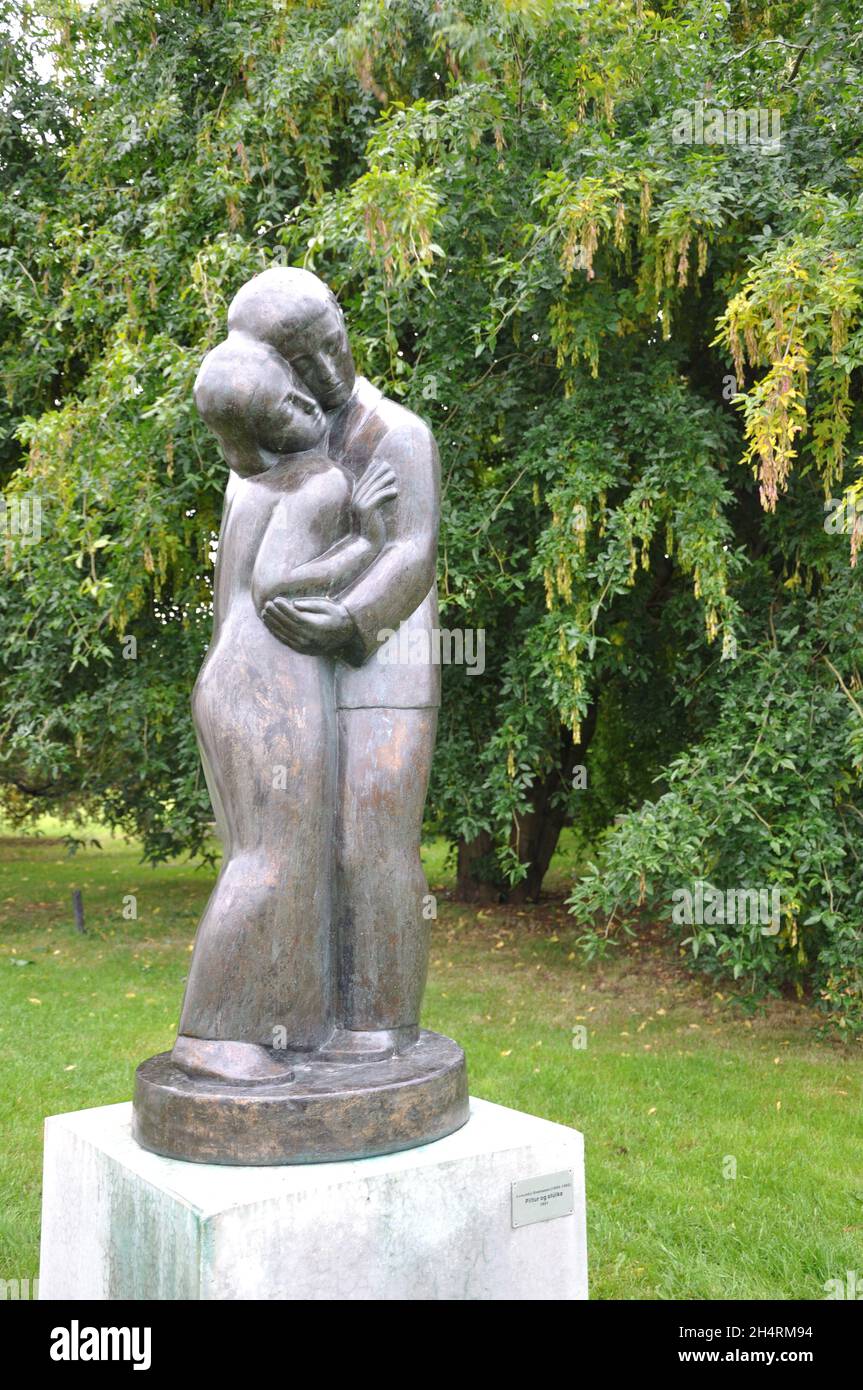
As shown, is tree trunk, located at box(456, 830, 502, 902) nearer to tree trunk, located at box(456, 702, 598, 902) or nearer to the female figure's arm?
tree trunk, located at box(456, 702, 598, 902)

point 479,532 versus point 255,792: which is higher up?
point 479,532

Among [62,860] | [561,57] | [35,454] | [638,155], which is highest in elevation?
[561,57]

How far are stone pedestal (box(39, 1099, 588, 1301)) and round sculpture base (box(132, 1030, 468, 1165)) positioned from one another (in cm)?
4

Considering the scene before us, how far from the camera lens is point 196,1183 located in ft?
9.15

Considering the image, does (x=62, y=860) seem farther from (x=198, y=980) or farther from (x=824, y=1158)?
(x=198, y=980)

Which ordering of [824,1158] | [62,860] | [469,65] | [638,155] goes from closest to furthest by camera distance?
1. [824,1158]
2. [638,155]
3. [469,65]
4. [62,860]

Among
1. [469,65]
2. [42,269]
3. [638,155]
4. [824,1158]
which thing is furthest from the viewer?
[42,269]

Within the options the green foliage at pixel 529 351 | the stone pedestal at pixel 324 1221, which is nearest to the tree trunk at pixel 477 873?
the green foliage at pixel 529 351

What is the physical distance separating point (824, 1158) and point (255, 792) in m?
3.77

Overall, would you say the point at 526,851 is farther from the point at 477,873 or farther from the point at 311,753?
the point at 311,753

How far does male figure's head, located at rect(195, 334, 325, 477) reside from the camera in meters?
3.16

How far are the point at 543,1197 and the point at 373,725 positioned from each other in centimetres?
129

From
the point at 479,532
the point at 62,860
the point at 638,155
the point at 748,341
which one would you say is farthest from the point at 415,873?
the point at 62,860

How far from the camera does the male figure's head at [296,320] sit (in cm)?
322
